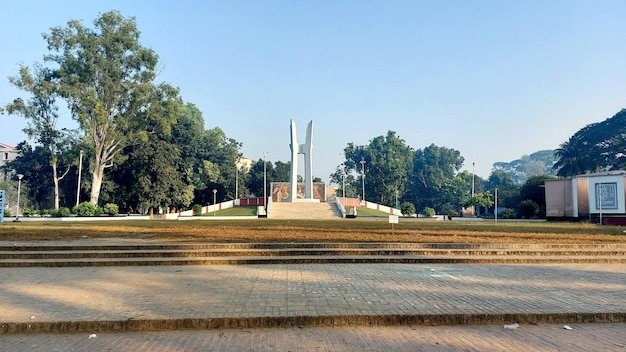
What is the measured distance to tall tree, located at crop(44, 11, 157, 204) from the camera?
3728 cm

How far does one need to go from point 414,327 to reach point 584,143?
6161 centimetres

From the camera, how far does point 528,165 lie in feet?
477

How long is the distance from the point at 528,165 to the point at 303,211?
132195 millimetres

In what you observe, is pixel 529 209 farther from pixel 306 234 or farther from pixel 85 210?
pixel 85 210

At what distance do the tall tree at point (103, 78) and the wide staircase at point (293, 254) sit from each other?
3077 cm

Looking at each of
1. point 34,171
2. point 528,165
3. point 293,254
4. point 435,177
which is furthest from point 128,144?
point 528,165

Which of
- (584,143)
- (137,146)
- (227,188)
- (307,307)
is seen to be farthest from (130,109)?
(584,143)

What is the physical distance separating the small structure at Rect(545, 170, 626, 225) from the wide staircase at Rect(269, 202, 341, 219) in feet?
65.6

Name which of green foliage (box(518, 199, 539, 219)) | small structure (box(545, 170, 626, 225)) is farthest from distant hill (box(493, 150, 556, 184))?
small structure (box(545, 170, 626, 225))

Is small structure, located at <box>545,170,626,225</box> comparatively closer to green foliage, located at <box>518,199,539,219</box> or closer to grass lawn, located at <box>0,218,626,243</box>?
green foliage, located at <box>518,199,539,219</box>

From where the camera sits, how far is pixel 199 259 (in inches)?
387

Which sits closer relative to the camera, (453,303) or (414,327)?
(414,327)

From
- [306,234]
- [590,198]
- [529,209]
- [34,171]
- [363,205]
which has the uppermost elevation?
[34,171]

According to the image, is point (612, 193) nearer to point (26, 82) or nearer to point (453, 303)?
point (453, 303)
